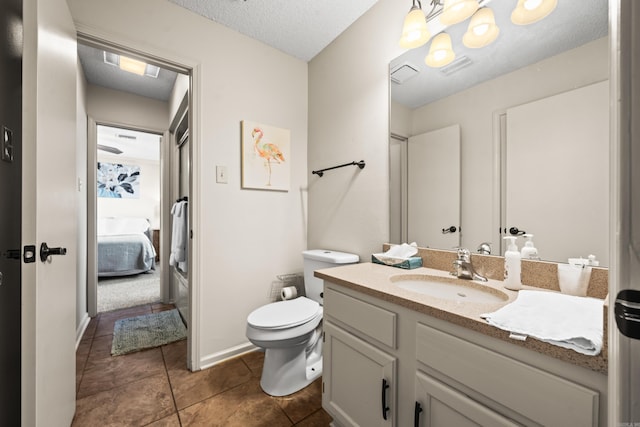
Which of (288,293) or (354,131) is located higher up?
(354,131)

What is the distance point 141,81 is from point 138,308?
241 centimetres

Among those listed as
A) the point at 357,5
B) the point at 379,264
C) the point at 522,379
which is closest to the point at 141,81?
the point at 357,5

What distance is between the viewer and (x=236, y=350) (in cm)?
187

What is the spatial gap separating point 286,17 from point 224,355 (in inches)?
94.7

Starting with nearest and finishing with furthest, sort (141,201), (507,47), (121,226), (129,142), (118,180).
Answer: (507,47), (129,142), (121,226), (118,180), (141,201)

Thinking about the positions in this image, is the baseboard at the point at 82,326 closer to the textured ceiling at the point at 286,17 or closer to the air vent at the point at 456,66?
the textured ceiling at the point at 286,17

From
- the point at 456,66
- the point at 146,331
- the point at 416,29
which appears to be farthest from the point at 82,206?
the point at 456,66

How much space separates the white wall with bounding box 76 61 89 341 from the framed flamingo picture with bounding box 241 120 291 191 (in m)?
1.52

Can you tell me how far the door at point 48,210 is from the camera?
0.78m

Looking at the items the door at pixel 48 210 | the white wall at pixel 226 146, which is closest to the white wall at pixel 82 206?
the white wall at pixel 226 146

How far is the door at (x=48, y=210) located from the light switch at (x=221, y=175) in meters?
0.74

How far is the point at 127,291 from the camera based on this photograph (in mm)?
3363

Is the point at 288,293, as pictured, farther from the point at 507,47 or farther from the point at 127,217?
the point at 127,217

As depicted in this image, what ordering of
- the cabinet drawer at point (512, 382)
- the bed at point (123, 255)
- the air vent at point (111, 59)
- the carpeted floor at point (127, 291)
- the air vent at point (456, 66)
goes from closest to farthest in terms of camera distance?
the cabinet drawer at point (512, 382) → the air vent at point (456, 66) → the air vent at point (111, 59) → the carpeted floor at point (127, 291) → the bed at point (123, 255)
